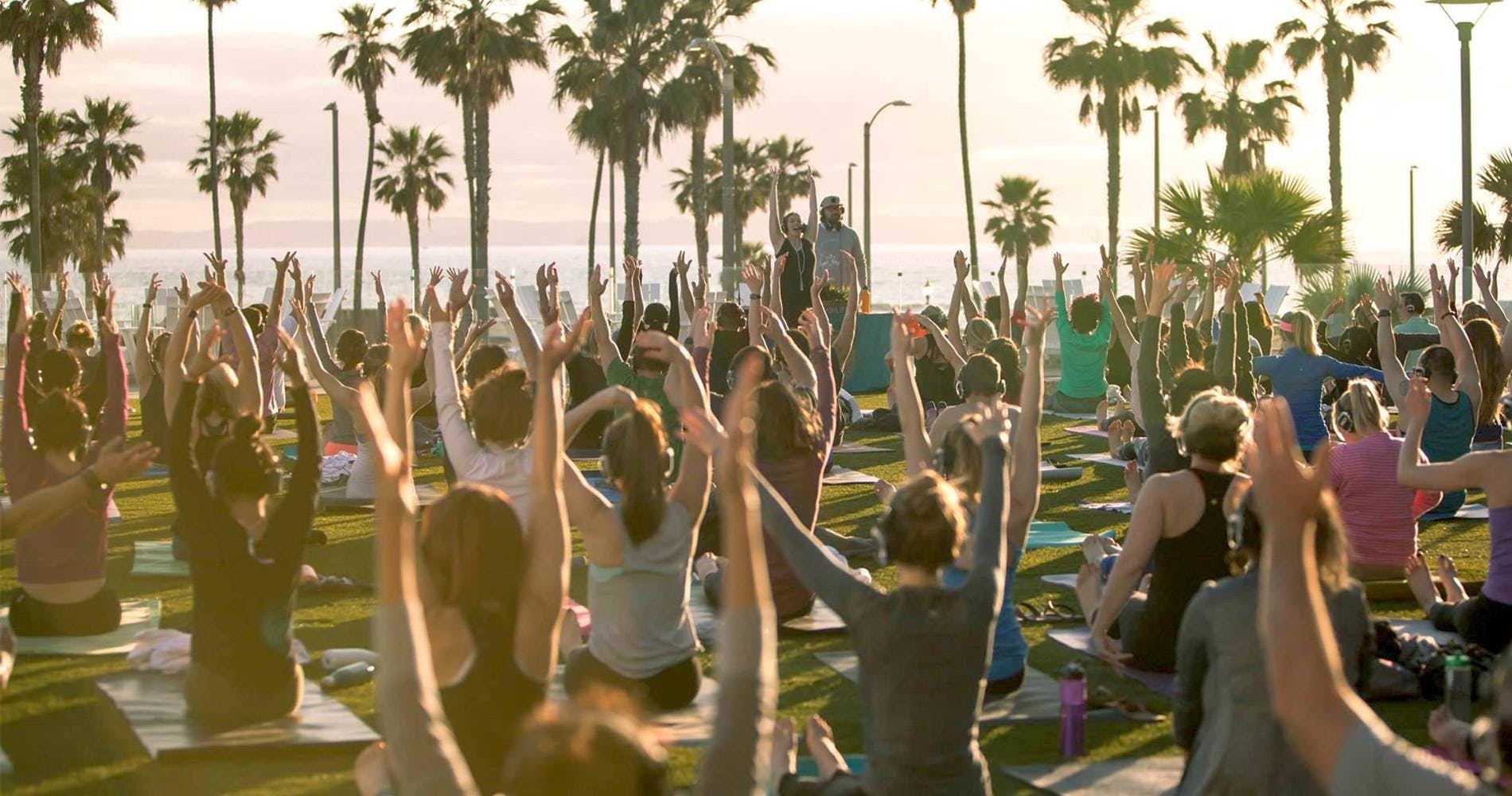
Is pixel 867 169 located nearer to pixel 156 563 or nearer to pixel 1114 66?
pixel 1114 66

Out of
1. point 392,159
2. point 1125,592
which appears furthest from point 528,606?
point 392,159

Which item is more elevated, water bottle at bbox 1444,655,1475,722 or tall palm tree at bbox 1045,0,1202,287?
tall palm tree at bbox 1045,0,1202,287

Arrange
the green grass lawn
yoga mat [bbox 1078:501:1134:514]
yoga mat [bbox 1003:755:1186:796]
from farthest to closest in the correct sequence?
yoga mat [bbox 1078:501:1134:514] → the green grass lawn → yoga mat [bbox 1003:755:1186:796]

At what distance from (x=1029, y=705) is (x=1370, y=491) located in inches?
119

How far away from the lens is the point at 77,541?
8781 mm

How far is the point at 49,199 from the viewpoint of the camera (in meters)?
51.1

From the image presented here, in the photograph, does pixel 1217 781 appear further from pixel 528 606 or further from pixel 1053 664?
pixel 1053 664

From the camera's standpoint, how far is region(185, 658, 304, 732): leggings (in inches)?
281

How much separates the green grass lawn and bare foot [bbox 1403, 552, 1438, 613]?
1.43 feet

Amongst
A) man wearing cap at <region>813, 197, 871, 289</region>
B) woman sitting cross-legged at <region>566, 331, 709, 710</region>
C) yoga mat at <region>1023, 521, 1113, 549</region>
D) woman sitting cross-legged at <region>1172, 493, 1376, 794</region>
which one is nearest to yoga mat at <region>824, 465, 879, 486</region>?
yoga mat at <region>1023, 521, 1113, 549</region>

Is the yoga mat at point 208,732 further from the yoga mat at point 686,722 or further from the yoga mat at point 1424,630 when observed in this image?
the yoga mat at point 1424,630

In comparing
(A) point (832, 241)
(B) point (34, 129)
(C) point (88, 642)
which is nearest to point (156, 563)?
(C) point (88, 642)

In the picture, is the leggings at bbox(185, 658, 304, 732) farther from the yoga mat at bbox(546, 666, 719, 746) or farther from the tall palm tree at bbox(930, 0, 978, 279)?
the tall palm tree at bbox(930, 0, 978, 279)

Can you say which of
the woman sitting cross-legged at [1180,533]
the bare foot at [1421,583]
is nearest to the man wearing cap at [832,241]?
the bare foot at [1421,583]
